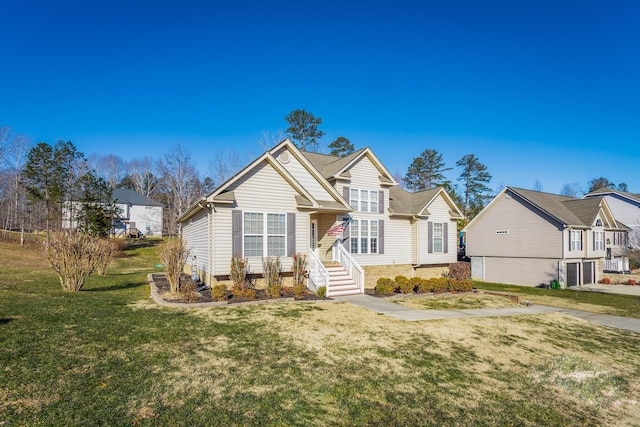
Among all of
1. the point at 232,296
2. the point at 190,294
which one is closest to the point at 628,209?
the point at 232,296

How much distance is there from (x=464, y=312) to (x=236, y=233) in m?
8.99

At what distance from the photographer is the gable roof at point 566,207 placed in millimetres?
25922

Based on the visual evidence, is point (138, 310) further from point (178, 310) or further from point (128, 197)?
point (128, 197)

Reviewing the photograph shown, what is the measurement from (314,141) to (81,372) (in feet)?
128

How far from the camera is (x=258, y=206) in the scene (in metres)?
14.1

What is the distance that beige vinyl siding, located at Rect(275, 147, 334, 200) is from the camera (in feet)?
56.1

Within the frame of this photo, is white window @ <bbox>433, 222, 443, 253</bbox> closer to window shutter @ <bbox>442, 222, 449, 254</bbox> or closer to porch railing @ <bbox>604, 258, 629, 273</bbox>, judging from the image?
window shutter @ <bbox>442, 222, 449, 254</bbox>

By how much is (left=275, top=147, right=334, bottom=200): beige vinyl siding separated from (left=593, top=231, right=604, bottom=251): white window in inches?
995

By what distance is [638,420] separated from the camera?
5270 mm

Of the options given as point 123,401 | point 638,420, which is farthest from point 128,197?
point 638,420

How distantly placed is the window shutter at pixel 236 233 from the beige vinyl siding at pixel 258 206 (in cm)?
12

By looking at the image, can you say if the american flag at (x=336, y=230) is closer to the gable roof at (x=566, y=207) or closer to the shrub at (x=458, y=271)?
the shrub at (x=458, y=271)

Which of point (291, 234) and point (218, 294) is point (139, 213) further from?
point (218, 294)

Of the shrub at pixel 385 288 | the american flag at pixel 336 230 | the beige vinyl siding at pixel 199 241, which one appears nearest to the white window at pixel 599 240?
the shrub at pixel 385 288
